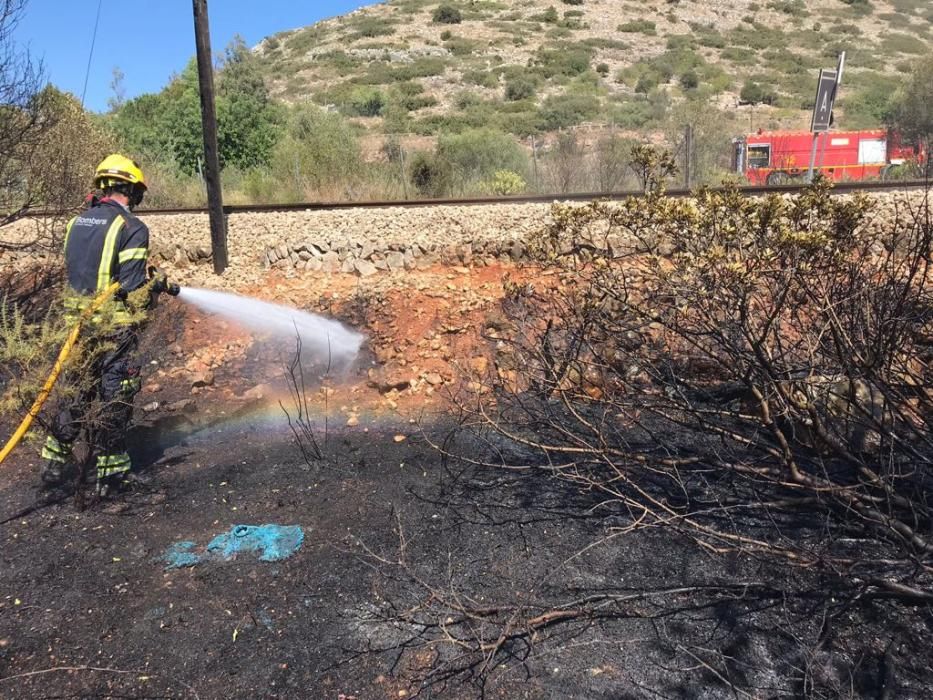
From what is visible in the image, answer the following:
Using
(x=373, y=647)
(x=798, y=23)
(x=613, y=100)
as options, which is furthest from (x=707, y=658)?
(x=798, y=23)

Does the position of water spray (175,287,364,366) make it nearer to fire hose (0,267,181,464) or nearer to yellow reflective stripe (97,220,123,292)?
yellow reflective stripe (97,220,123,292)

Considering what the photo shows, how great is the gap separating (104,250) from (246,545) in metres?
2.15

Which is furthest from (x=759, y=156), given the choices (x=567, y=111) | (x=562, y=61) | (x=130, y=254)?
(x=562, y=61)

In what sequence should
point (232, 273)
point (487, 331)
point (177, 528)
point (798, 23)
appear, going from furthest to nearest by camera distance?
point (798, 23) < point (232, 273) < point (487, 331) < point (177, 528)

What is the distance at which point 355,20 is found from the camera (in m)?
65.6

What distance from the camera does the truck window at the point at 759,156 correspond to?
20078 mm

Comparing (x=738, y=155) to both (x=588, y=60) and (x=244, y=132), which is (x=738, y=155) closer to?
(x=244, y=132)

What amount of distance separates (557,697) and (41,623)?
2411 millimetres

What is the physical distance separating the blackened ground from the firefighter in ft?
1.06

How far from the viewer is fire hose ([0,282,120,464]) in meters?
3.90

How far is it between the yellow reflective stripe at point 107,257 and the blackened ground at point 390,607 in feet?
4.63

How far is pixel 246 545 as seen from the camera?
12.7 ft

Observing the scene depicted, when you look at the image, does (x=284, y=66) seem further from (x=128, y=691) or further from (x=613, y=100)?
(x=128, y=691)

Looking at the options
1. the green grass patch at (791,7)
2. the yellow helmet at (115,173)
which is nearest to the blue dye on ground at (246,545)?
the yellow helmet at (115,173)
